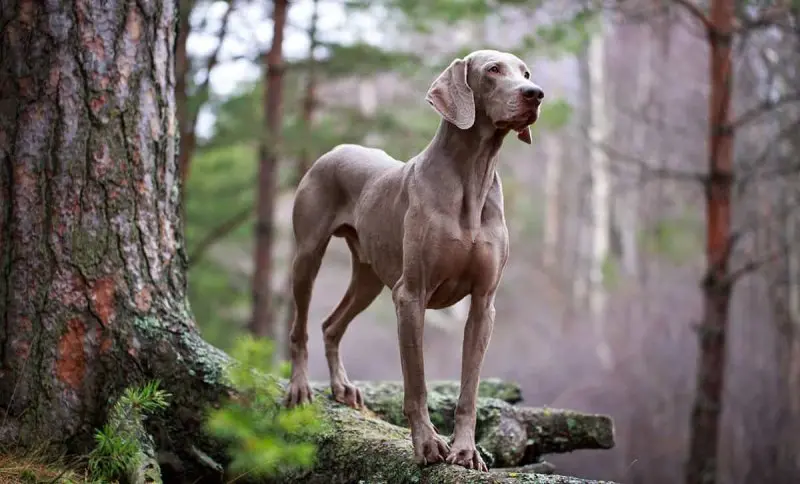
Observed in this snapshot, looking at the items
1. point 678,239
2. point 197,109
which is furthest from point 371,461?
point 678,239

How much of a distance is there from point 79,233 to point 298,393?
1464 mm

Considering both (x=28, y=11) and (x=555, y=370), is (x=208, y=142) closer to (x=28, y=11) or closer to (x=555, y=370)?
(x=28, y=11)

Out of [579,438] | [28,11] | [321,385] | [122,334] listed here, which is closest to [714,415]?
[579,438]

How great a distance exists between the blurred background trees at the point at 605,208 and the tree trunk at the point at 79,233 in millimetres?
2613

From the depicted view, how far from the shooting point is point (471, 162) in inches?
155

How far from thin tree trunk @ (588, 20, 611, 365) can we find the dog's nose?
59.4 ft

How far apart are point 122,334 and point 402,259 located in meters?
1.50

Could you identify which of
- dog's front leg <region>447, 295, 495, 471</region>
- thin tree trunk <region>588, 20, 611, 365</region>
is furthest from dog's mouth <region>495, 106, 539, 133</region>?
thin tree trunk <region>588, 20, 611, 365</region>

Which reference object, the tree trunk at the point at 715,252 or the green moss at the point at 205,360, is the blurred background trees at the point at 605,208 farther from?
the green moss at the point at 205,360

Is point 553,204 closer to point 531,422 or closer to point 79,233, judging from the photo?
point 531,422

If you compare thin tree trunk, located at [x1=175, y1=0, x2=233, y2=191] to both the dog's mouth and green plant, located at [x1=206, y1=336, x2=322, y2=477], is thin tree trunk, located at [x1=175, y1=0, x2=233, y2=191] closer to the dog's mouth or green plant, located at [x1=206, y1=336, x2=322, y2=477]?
the dog's mouth

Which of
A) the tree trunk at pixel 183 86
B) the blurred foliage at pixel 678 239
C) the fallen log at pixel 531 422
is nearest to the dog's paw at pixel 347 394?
the fallen log at pixel 531 422

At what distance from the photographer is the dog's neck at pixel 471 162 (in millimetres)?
3896

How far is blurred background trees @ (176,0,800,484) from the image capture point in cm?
1055
